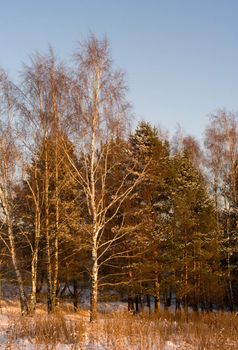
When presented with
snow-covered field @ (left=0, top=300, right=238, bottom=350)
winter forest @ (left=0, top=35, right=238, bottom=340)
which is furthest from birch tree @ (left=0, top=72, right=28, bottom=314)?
snow-covered field @ (left=0, top=300, right=238, bottom=350)

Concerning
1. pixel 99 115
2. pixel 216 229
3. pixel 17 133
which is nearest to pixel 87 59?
pixel 99 115

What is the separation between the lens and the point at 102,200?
13.9 metres

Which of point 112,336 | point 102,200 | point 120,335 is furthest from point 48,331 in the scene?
point 102,200

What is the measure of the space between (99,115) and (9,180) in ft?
17.8

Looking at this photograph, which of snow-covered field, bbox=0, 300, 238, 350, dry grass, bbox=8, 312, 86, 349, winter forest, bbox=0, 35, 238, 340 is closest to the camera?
snow-covered field, bbox=0, 300, 238, 350

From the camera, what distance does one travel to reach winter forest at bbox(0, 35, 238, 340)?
563 inches

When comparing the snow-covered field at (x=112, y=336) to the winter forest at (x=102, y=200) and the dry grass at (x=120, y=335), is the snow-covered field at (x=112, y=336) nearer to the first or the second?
the dry grass at (x=120, y=335)

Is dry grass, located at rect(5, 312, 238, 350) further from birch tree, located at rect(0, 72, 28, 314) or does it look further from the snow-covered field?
birch tree, located at rect(0, 72, 28, 314)

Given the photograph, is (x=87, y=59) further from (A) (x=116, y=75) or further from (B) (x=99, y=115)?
(B) (x=99, y=115)

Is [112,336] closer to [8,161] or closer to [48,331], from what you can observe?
[48,331]

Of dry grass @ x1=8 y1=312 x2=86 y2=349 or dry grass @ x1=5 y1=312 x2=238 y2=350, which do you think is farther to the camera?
dry grass @ x1=8 y1=312 x2=86 y2=349

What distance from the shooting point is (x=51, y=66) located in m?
16.1

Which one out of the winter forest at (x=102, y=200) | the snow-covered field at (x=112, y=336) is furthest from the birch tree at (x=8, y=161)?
the snow-covered field at (x=112, y=336)

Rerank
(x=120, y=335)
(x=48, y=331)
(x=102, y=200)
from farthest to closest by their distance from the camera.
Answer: (x=102, y=200)
(x=48, y=331)
(x=120, y=335)
